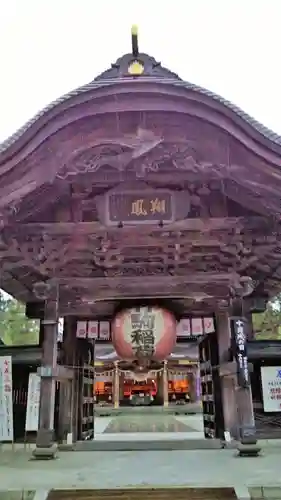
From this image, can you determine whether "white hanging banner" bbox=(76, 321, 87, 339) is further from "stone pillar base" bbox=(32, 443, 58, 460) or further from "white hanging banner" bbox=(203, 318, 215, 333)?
"stone pillar base" bbox=(32, 443, 58, 460)

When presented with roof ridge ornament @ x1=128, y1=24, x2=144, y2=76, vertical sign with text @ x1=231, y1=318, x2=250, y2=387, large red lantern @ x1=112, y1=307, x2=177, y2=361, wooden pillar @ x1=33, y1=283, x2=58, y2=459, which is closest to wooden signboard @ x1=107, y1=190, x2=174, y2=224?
roof ridge ornament @ x1=128, y1=24, x2=144, y2=76

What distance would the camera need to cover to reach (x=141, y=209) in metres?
5.11

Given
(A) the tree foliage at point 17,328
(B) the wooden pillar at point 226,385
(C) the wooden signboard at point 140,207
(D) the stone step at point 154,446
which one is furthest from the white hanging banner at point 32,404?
(A) the tree foliage at point 17,328

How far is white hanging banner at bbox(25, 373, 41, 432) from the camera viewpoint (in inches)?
284

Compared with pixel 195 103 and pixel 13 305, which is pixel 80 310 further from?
pixel 13 305

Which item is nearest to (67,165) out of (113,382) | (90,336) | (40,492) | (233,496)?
(40,492)

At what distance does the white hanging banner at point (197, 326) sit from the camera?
827cm

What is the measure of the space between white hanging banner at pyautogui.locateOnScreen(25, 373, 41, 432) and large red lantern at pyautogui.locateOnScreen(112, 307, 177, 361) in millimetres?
1585

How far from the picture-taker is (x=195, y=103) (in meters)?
4.43

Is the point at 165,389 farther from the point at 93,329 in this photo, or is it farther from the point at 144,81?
the point at 144,81

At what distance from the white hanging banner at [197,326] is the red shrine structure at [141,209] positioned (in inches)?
23.9

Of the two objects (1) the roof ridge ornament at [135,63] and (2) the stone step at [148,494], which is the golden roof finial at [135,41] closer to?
(1) the roof ridge ornament at [135,63]

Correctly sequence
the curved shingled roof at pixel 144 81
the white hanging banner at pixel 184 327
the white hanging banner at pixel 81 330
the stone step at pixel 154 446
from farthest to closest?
the white hanging banner at pixel 184 327 → the white hanging banner at pixel 81 330 → the stone step at pixel 154 446 → the curved shingled roof at pixel 144 81

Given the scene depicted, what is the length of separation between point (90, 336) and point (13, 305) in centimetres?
1913
